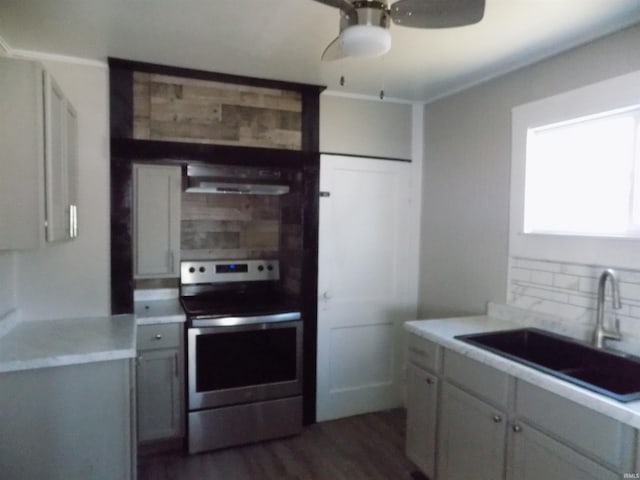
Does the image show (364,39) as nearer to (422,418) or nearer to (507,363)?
(507,363)

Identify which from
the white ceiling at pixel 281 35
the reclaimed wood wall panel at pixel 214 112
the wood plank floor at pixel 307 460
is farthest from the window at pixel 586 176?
the wood plank floor at pixel 307 460

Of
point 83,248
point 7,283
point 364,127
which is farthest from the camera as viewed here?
point 364,127

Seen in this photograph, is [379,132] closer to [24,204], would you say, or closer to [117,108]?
[117,108]

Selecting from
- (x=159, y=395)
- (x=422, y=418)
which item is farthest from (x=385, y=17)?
(x=159, y=395)

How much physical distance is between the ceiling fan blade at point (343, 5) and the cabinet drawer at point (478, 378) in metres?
1.58

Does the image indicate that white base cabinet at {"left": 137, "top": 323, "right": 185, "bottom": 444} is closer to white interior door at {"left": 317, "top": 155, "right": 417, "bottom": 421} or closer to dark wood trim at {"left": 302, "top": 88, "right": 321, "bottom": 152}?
white interior door at {"left": 317, "top": 155, "right": 417, "bottom": 421}

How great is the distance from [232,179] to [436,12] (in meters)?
1.81

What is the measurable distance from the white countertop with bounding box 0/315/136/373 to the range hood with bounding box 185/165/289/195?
0.97 meters

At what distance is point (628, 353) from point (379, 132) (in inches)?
82.7

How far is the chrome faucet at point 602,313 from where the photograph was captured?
1.94 metres

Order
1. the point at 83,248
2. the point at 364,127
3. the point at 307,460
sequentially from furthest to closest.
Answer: the point at 364,127
the point at 307,460
the point at 83,248

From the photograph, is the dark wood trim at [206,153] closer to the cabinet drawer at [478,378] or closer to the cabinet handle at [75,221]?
the cabinet handle at [75,221]

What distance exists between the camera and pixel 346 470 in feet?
8.54

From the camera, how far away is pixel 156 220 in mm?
3084
